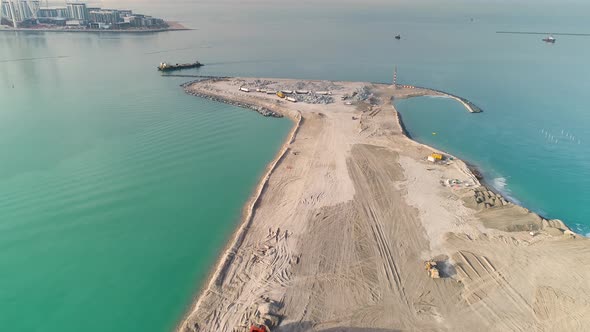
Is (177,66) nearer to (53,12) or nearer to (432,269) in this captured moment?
(432,269)

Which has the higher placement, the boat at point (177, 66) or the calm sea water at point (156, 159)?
the boat at point (177, 66)

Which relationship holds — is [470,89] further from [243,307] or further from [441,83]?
[243,307]

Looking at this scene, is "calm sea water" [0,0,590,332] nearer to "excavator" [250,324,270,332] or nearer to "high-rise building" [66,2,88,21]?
"excavator" [250,324,270,332]

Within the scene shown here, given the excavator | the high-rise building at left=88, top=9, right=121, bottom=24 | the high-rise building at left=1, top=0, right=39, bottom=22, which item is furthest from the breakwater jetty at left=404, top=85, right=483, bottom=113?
the high-rise building at left=1, top=0, right=39, bottom=22

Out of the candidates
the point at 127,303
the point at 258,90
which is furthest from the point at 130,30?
the point at 127,303

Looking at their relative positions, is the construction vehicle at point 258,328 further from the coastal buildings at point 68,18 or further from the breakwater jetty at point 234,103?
the coastal buildings at point 68,18

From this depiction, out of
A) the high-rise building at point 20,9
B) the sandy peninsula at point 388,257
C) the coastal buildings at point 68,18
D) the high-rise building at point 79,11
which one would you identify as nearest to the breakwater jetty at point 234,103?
the sandy peninsula at point 388,257
